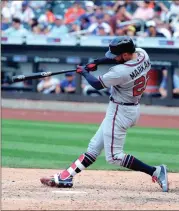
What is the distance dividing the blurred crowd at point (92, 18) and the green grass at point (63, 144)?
4.30 metres

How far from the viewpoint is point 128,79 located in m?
6.85

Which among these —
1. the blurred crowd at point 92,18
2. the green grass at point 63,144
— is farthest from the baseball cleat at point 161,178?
the blurred crowd at point 92,18

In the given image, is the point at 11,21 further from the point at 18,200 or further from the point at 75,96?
the point at 18,200

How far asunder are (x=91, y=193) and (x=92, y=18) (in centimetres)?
1170

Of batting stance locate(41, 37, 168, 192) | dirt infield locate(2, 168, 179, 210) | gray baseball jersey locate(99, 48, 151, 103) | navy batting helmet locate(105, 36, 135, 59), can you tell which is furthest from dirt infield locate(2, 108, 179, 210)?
navy batting helmet locate(105, 36, 135, 59)

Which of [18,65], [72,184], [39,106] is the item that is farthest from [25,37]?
[72,184]

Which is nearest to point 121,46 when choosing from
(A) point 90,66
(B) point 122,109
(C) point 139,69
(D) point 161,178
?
(C) point 139,69

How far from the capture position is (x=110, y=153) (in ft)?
23.0

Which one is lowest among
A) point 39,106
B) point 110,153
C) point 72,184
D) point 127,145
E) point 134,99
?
point 39,106

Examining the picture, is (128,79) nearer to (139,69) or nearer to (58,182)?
(139,69)

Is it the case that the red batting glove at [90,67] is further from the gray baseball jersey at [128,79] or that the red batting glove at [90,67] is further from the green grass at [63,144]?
the green grass at [63,144]

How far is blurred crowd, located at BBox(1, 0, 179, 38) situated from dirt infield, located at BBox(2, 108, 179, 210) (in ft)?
29.1

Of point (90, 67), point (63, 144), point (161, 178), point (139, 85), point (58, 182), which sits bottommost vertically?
point (63, 144)

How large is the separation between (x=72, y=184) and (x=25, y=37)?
11302 mm
